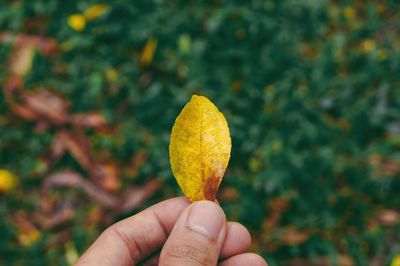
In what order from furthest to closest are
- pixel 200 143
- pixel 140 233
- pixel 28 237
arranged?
pixel 28 237 → pixel 140 233 → pixel 200 143

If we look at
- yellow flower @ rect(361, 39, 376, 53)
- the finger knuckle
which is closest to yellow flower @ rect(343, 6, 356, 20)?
yellow flower @ rect(361, 39, 376, 53)

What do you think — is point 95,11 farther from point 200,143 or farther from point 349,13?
point 200,143

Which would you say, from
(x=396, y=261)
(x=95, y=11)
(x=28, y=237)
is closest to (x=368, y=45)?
(x=396, y=261)

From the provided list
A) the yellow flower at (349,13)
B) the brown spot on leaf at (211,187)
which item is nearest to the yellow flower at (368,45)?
the yellow flower at (349,13)

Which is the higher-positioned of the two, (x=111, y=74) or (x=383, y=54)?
(x=383, y=54)

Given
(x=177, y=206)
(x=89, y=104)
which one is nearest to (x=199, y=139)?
(x=177, y=206)

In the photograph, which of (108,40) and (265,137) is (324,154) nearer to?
(265,137)
